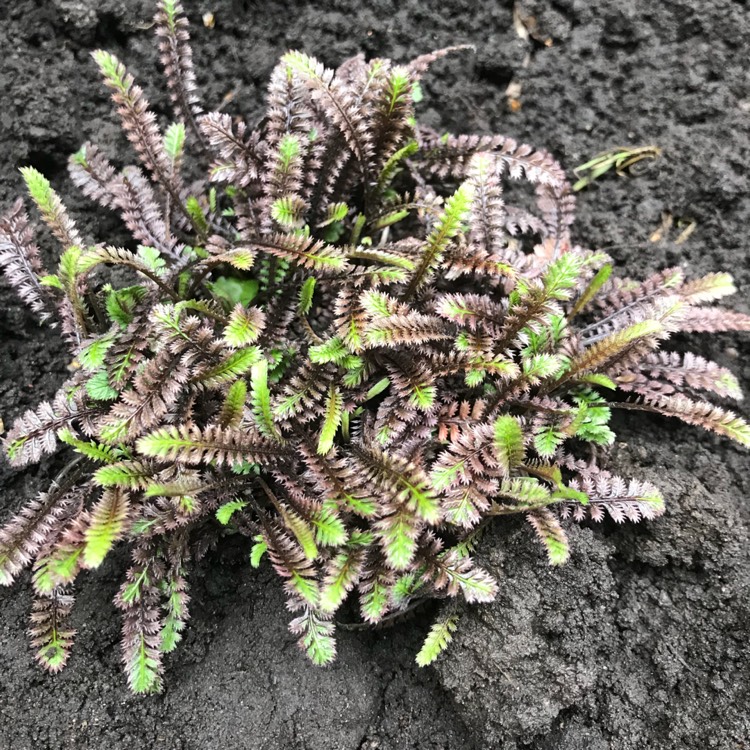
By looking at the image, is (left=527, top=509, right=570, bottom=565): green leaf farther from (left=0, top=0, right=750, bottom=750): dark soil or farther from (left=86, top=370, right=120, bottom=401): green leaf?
(left=86, top=370, right=120, bottom=401): green leaf

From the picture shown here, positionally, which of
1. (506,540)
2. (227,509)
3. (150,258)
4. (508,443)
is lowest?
(506,540)

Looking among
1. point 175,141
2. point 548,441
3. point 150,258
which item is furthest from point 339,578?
point 175,141

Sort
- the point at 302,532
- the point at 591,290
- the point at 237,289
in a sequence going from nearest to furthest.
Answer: the point at 302,532 → the point at 591,290 → the point at 237,289

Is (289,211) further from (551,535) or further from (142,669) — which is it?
(142,669)

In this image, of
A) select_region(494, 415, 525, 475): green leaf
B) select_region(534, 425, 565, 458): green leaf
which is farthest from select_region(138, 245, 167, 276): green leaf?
select_region(534, 425, 565, 458): green leaf

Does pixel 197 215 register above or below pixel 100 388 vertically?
above

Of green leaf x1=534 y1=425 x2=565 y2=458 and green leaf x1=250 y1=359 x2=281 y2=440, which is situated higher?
green leaf x1=250 y1=359 x2=281 y2=440

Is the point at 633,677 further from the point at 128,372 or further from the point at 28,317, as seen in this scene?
the point at 28,317
